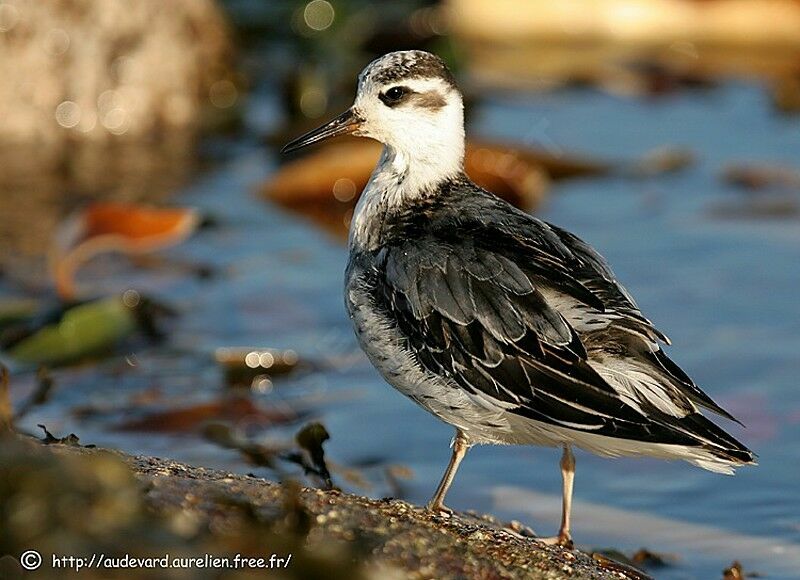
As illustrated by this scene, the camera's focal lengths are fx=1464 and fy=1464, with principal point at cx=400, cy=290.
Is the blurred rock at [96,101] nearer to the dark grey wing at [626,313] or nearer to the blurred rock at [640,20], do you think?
the blurred rock at [640,20]

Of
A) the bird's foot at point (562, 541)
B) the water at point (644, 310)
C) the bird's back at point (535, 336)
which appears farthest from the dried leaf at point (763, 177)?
the bird's foot at point (562, 541)

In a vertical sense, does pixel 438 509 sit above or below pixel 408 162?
below

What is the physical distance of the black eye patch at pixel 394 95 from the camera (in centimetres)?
628

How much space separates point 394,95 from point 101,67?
17.7ft

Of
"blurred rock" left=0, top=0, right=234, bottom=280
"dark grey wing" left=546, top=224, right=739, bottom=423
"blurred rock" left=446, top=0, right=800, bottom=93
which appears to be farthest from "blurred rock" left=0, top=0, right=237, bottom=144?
"dark grey wing" left=546, top=224, right=739, bottom=423

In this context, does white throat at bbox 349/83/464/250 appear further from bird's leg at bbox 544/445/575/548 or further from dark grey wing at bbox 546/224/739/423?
bird's leg at bbox 544/445/575/548

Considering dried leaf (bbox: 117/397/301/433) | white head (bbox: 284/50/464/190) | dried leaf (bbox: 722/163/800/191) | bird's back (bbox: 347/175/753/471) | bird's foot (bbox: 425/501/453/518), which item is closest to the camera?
bird's back (bbox: 347/175/753/471)

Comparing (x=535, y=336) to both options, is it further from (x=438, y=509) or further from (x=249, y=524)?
(x=249, y=524)

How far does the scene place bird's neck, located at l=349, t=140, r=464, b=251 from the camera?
592cm

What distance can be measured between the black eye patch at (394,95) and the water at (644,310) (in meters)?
1.66

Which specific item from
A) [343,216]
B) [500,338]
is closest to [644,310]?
→ [343,216]

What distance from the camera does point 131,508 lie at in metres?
3.59

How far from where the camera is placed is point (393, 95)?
20.6ft

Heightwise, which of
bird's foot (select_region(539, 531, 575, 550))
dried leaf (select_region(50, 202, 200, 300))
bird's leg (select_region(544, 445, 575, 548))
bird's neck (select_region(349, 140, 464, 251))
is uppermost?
bird's neck (select_region(349, 140, 464, 251))
